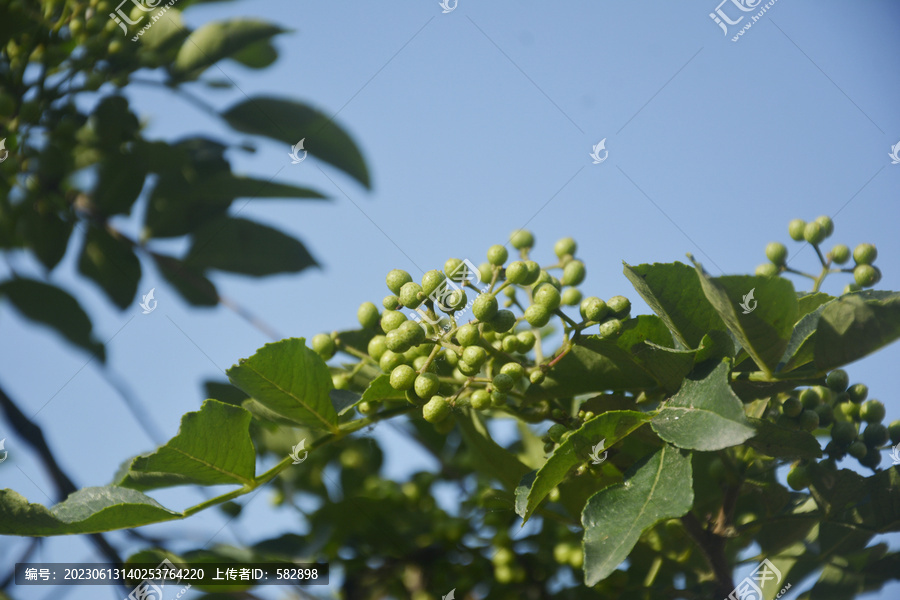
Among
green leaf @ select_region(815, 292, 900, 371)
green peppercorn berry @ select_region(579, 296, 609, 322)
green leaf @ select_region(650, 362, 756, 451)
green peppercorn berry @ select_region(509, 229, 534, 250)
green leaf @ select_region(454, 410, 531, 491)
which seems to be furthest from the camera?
green peppercorn berry @ select_region(509, 229, 534, 250)

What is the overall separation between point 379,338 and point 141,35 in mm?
1361

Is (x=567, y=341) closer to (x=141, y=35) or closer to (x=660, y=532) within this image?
(x=660, y=532)

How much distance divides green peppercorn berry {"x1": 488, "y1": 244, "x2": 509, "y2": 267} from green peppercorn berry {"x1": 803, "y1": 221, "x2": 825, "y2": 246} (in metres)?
0.57

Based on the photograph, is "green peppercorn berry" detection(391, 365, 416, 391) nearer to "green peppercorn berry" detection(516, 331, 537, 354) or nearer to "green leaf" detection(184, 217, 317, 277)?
"green peppercorn berry" detection(516, 331, 537, 354)

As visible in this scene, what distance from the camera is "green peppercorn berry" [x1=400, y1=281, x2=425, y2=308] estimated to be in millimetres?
1103

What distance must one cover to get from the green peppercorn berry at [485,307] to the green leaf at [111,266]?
130 centimetres

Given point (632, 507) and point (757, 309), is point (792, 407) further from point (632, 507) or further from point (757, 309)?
point (632, 507)

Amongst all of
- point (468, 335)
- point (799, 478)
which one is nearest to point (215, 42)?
point (468, 335)

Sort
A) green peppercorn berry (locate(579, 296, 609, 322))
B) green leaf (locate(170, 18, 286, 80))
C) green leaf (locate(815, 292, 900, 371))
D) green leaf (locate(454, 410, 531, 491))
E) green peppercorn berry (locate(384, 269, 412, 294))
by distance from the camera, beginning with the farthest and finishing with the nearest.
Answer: green leaf (locate(170, 18, 286, 80)) < green leaf (locate(454, 410, 531, 491)) < green peppercorn berry (locate(384, 269, 412, 294)) < green peppercorn berry (locate(579, 296, 609, 322)) < green leaf (locate(815, 292, 900, 371))

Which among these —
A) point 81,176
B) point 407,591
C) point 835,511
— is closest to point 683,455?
point 835,511

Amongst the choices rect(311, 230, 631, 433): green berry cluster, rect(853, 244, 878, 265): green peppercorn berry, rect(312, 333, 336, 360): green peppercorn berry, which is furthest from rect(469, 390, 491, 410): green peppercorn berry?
rect(853, 244, 878, 265): green peppercorn berry

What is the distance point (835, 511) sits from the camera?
1.15 meters

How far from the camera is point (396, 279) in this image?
3.76 ft

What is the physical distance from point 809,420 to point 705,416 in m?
0.35
